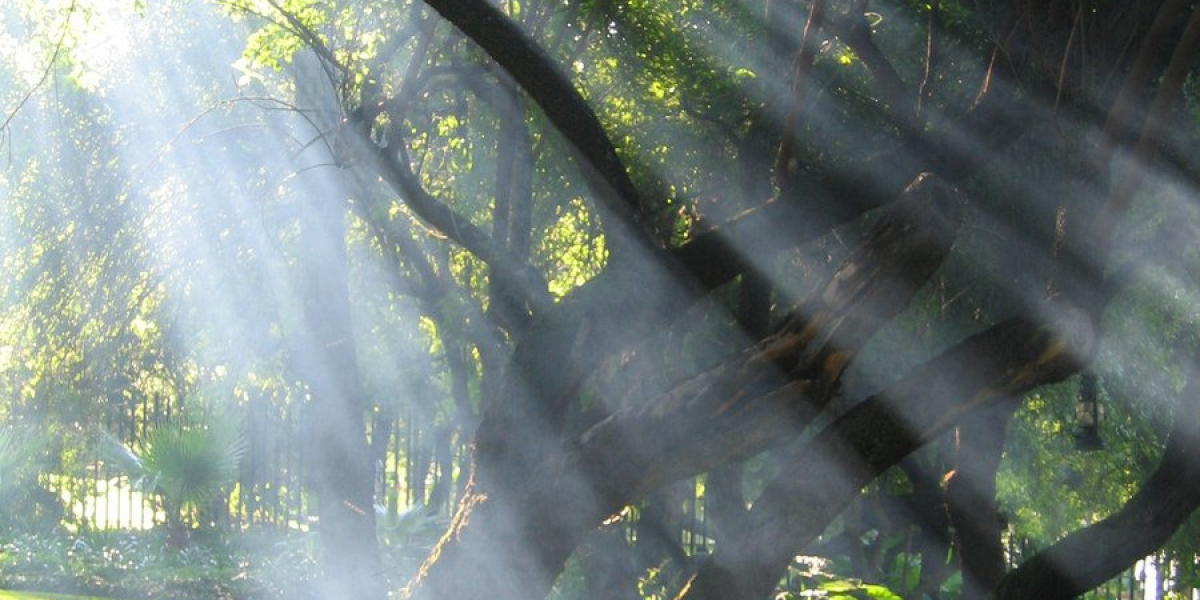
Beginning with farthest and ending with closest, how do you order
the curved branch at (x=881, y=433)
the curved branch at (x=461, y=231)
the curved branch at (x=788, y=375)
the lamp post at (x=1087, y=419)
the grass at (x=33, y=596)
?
the grass at (x=33, y=596), the lamp post at (x=1087, y=419), the curved branch at (x=461, y=231), the curved branch at (x=881, y=433), the curved branch at (x=788, y=375)

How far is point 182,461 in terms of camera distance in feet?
46.7

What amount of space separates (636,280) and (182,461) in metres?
8.94

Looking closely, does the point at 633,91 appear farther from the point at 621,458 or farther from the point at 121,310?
the point at 121,310

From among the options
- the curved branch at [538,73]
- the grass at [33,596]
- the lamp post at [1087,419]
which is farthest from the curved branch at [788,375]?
the grass at [33,596]

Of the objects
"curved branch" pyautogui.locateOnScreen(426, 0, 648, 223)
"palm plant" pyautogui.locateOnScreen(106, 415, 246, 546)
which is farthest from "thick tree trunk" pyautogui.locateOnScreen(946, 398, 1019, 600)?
"palm plant" pyautogui.locateOnScreen(106, 415, 246, 546)

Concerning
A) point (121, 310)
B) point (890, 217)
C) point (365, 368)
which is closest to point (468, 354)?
point (365, 368)

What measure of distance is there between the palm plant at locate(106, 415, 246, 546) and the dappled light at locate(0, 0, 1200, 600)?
5cm

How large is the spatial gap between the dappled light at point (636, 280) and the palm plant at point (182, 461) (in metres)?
0.05

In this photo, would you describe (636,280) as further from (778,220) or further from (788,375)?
(788,375)

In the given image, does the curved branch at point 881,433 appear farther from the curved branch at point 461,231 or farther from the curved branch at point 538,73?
the curved branch at point 461,231

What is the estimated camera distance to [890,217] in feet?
19.2

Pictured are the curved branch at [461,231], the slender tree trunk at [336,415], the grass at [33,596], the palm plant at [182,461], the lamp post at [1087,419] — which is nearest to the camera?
the curved branch at [461,231]

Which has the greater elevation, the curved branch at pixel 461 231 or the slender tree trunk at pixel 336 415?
the curved branch at pixel 461 231

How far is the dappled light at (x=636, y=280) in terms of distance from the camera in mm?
6184
